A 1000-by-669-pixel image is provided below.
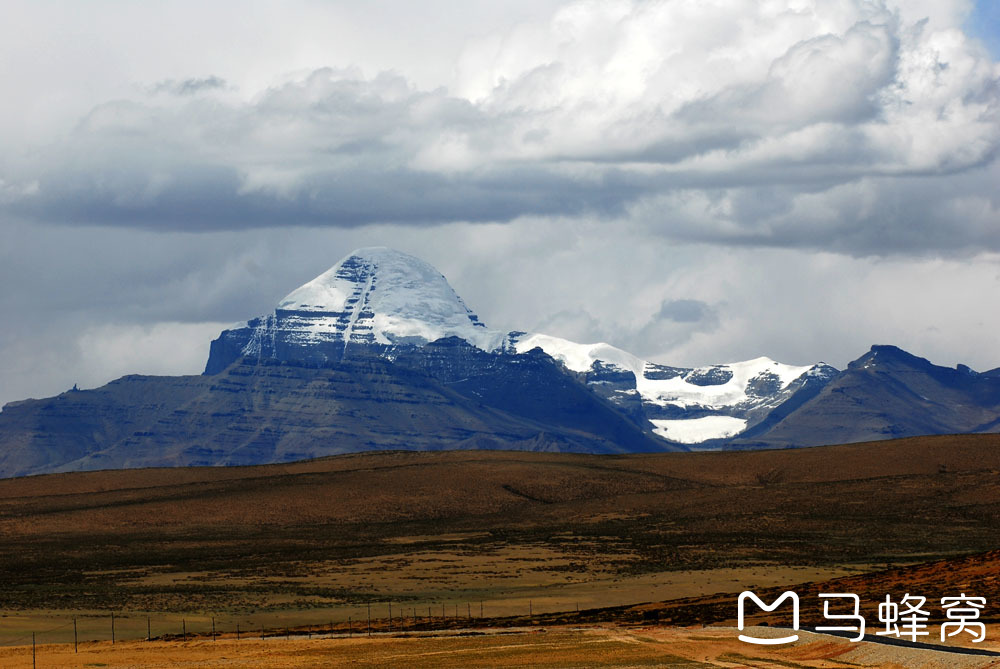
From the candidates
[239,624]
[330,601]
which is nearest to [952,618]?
[239,624]

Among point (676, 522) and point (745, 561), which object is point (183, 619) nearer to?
point (745, 561)

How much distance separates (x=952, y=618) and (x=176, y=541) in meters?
130

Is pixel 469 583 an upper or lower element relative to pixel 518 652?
lower

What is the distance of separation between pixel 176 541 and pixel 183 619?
83645 millimetres

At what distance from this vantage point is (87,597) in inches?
5251

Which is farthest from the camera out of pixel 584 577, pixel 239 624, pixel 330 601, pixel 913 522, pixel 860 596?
pixel 913 522

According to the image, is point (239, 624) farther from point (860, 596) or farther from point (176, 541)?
point (176, 541)

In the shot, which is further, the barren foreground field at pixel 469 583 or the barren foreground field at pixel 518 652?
the barren foreground field at pixel 469 583

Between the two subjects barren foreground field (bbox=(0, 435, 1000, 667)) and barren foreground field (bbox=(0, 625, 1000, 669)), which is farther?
barren foreground field (bbox=(0, 435, 1000, 667))

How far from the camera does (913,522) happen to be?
628 ft

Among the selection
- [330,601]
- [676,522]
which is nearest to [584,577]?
[330,601]

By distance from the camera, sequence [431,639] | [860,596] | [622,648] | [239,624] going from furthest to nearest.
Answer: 1. [239,624]
2. [860,596]
3. [431,639]
4. [622,648]

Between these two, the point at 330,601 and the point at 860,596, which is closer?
the point at 860,596

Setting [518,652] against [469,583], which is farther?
[469,583]
